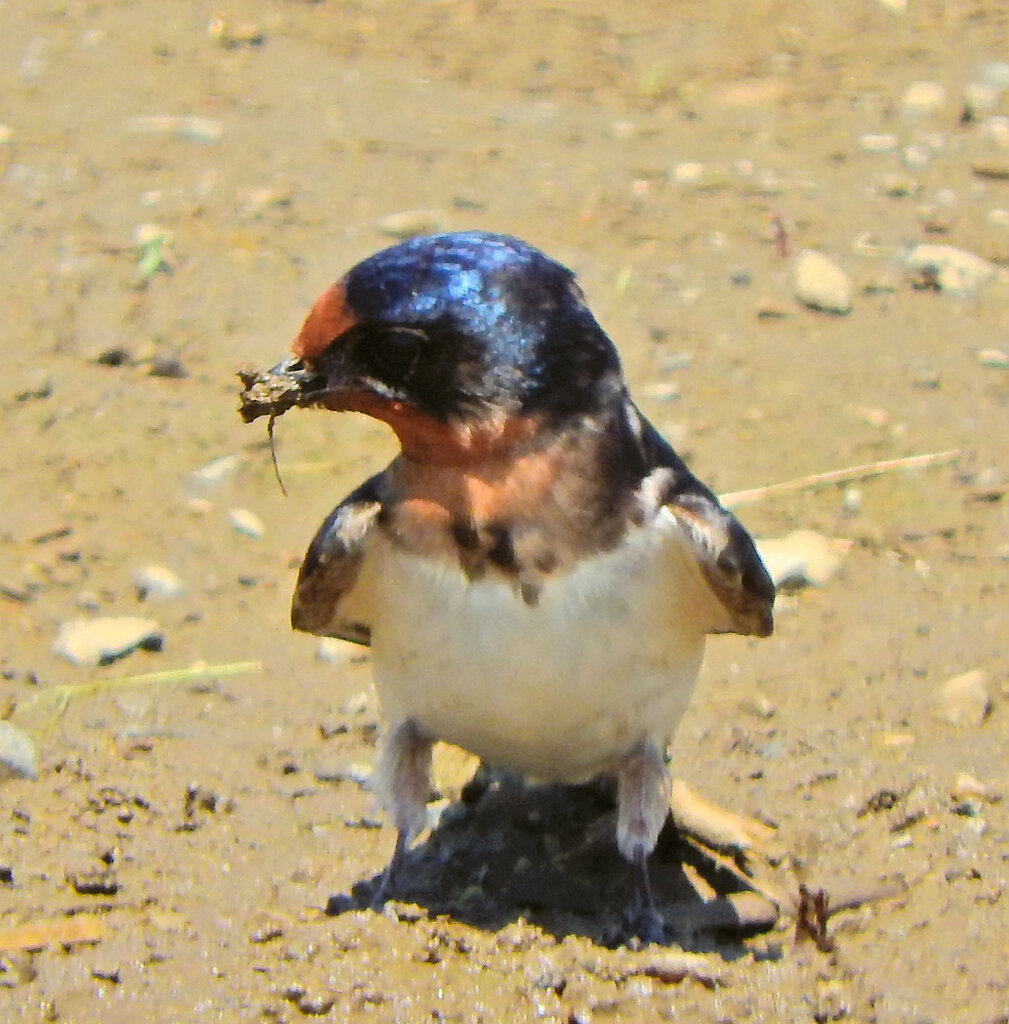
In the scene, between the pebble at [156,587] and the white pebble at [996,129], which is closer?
the pebble at [156,587]

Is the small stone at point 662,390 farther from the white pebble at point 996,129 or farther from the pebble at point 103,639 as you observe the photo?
the white pebble at point 996,129

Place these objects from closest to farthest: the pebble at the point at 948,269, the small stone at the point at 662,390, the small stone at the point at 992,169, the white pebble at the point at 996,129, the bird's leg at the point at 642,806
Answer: the bird's leg at the point at 642,806 < the small stone at the point at 662,390 < the pebble at the point at 948,269 < the small stone at the point at 992,169 < the white pebble at the point at 996,129

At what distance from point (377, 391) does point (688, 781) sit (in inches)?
49.0

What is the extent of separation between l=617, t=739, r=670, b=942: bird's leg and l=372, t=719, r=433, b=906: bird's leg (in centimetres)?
33

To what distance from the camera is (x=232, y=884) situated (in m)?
2.99

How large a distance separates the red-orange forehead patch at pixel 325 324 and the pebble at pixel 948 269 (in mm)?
3388

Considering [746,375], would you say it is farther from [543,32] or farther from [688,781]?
[543,32]

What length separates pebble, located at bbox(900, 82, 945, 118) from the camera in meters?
6.96

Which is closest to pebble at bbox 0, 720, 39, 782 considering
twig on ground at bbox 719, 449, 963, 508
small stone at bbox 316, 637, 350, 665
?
small stone at bbox 316, 637, 350, 665

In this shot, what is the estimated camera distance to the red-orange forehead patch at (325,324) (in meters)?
2.58

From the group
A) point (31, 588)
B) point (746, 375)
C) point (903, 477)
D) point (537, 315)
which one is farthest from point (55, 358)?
point (537, 315)

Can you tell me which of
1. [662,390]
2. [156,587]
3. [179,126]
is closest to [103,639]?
[156,587]

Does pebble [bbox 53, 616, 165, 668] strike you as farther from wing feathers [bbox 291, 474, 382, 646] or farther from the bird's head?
the bird's head

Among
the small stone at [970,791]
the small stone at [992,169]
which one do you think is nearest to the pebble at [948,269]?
the small stone at [992,169]
